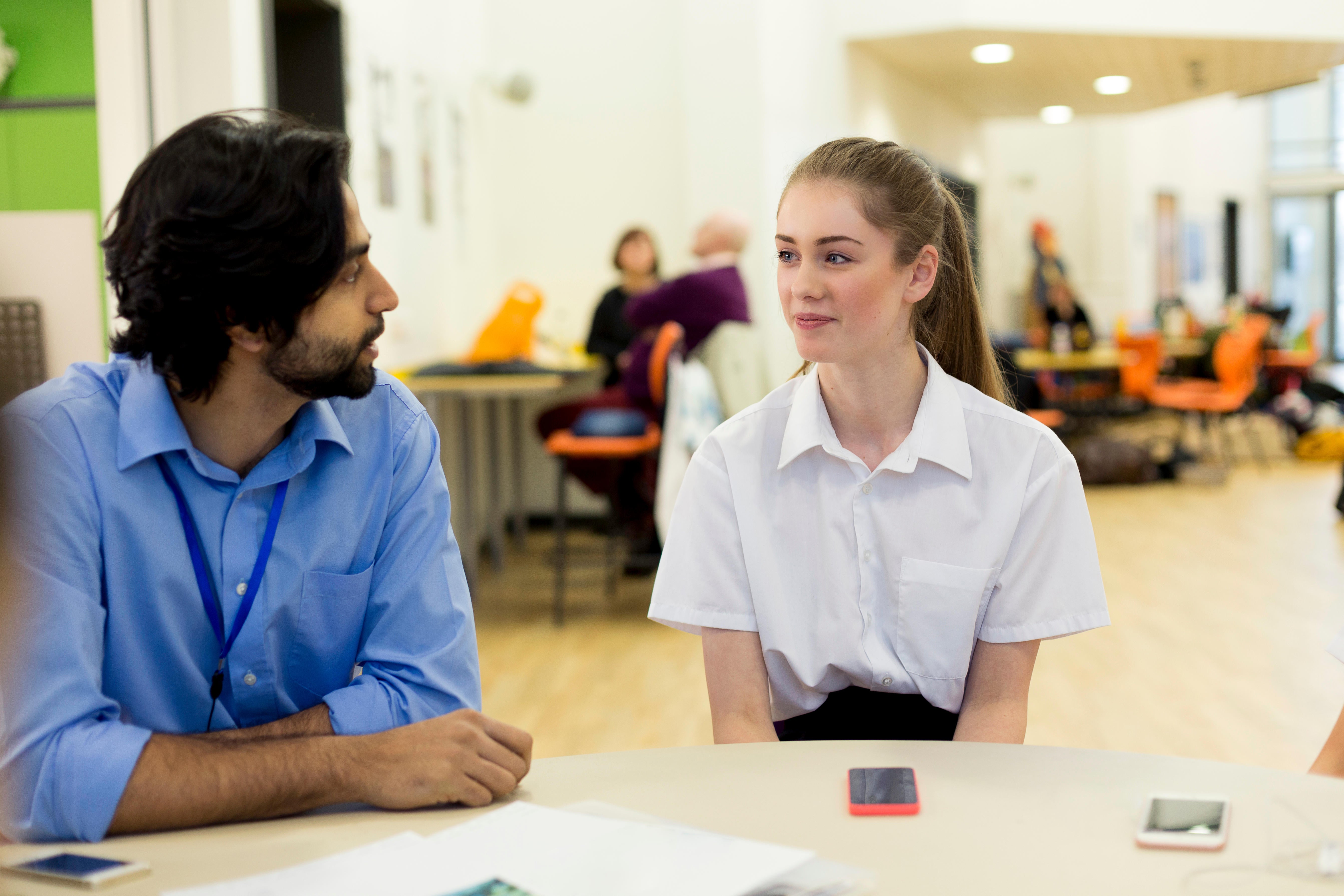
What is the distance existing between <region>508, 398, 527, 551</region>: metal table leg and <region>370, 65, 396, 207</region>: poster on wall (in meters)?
1.85

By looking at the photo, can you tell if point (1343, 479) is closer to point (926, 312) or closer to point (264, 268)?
point (926, 312)

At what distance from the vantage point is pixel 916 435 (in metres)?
1.60

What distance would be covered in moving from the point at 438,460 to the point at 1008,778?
2.45 ft

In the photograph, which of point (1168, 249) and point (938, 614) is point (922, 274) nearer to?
point (938, 614)

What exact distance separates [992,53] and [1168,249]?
8119 millimetres

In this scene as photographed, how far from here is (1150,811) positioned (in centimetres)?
103

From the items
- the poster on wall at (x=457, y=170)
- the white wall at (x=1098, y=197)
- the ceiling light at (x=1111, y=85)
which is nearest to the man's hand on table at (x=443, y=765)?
the poster on wall at (x=457, y=170)

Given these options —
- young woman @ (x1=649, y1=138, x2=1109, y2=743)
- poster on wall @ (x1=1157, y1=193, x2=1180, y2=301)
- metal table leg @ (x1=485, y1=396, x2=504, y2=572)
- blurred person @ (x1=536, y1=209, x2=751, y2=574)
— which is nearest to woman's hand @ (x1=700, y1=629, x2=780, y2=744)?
A: young woman @ (x1=649, y1=138, x2=1109, y2=743)

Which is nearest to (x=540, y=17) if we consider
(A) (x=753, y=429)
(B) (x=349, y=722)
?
(A) (x=753, y=429)

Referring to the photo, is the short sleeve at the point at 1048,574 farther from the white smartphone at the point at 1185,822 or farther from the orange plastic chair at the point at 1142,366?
the orange plastic chair at the point at 1142,366

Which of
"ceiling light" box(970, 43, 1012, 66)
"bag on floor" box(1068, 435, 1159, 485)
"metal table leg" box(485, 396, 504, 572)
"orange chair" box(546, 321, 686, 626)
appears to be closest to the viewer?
"orange chair" box(546, 321, 686, 626)

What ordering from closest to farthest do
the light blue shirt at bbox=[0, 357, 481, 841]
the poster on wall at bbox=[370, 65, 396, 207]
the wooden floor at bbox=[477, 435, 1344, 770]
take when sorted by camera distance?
the light blue shirt at bbox=[0, 357, 481, 841]
the wooden floor at bbox=[477, 435, 1344, 770]
the poster on wall at bbox=[370, 65, 396, 207]

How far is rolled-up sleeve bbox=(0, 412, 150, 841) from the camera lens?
42.0 inches

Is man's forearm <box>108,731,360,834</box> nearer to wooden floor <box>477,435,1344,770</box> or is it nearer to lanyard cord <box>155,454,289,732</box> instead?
lanyard cord <box>155,454,289,732</box>
